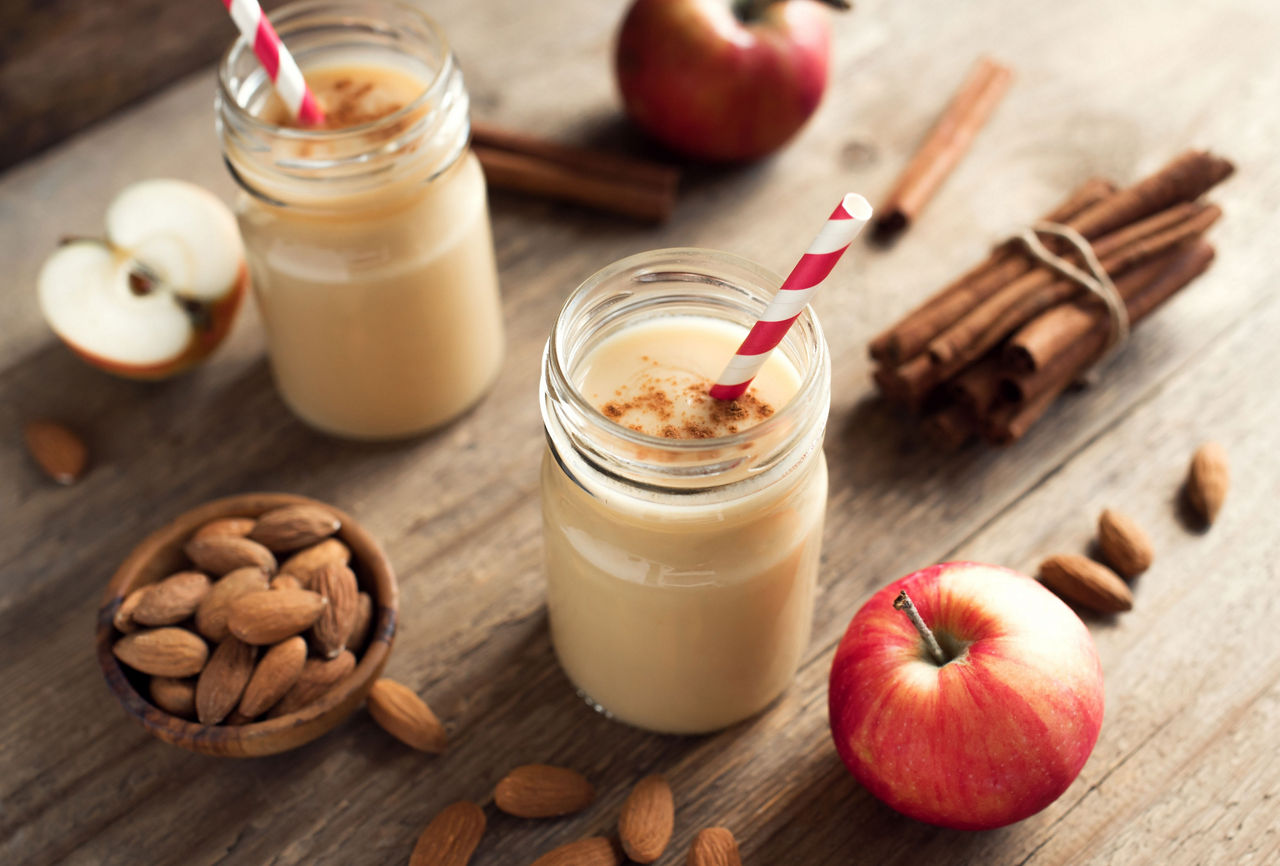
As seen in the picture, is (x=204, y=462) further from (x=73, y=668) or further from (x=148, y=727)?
(x=148, y=727)

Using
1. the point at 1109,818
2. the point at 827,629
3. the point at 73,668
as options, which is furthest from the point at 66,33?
the point at 1109,818

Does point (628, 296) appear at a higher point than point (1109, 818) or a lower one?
higher

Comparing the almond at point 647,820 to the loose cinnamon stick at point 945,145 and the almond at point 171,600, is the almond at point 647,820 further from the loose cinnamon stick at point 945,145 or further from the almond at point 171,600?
the loose cinnamon stick at point 945,145

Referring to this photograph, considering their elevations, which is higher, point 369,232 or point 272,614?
point 369,232

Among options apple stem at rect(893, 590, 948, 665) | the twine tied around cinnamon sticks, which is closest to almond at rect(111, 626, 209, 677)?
apple stem at rect(893, 590, 948, 665)

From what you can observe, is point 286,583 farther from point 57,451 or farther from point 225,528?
point 57,451

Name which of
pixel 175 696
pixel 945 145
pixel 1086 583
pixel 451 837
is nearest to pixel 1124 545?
pixel 1086 583
